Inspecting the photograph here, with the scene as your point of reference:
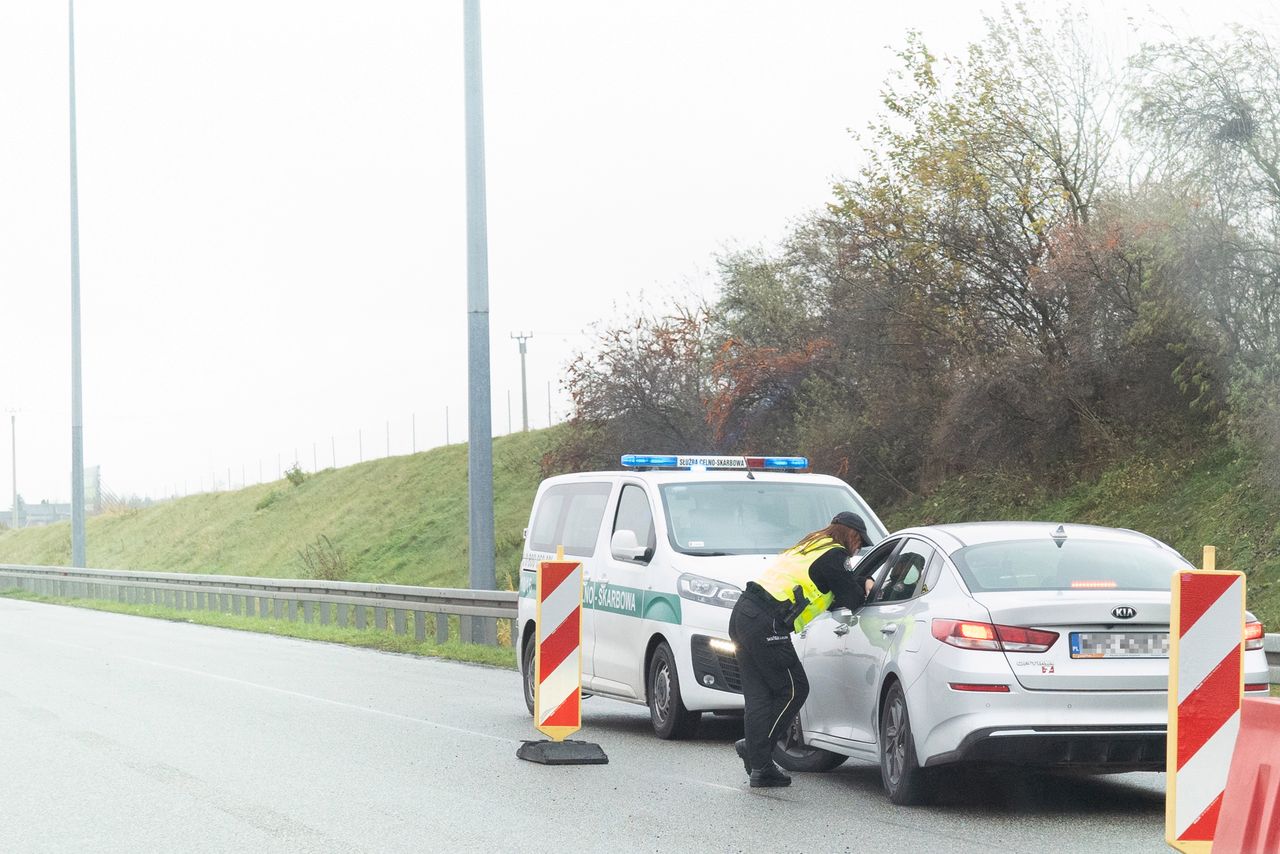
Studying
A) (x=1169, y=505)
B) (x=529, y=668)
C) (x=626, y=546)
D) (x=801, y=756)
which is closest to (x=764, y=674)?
(x=801, y=756)

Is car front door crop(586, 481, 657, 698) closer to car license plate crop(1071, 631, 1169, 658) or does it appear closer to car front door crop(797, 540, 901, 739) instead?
car front door crop(797, 540, 901, 739)

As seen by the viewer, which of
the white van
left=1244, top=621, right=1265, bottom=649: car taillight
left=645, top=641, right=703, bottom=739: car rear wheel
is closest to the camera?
left=1244, top=621, right=1265, bottom=649: car taillight

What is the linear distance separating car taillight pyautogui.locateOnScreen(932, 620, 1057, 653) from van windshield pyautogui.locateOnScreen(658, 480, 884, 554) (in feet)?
14.5

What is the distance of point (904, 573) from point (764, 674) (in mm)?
1032

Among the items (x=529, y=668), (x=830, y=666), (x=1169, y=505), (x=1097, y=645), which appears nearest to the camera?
(x=1097, y=645)

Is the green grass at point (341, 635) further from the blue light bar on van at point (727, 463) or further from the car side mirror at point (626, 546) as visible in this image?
the car side mirror at point (626, 546)

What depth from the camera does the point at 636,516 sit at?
1405 cm

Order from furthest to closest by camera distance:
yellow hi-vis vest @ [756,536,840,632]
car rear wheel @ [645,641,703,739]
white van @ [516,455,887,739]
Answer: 1. car rear wheel @ [645,641,703,739]
2. white van @ [516,455,887,739]
3. yellow hi-vis vest @ [756,536,840,632]

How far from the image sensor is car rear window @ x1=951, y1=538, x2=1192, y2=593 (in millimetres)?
9258

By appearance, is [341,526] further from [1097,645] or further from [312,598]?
[1097,645]

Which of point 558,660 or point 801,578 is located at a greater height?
point 801,578

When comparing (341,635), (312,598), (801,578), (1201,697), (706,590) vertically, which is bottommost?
(341,635)

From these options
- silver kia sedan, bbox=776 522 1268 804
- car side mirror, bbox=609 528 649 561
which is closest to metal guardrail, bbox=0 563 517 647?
car side mirror, bbox=609 528 649 561

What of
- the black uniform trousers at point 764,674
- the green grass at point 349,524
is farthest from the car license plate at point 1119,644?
the green grass at point 349,524
